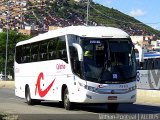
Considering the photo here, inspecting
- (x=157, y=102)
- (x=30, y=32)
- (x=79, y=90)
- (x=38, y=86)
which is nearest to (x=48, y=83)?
(x=38, y=86)

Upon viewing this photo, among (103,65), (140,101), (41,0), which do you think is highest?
(41,0)

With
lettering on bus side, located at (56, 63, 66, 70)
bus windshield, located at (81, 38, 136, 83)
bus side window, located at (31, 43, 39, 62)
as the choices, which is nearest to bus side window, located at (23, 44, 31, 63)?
bus side window, located at (31, 43, 39, 62)

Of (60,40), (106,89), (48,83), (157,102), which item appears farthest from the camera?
(157,102)

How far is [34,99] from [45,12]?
113952mm

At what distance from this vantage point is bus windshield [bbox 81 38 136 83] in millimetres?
20375

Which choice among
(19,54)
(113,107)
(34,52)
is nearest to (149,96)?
(19,54)

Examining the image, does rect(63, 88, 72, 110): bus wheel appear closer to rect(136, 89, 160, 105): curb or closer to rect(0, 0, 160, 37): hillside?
rect(136, 89, 160, 105): curb

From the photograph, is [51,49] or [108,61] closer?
[108,61]

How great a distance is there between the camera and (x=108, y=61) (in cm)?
2055

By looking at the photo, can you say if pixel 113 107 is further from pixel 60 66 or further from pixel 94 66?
pixel 60 66

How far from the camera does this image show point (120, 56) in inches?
815

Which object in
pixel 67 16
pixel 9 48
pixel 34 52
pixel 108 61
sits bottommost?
pixel 9 48

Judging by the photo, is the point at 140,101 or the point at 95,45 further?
the point at 140,101

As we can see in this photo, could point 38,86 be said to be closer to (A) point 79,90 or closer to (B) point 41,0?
(A) point 79,90
